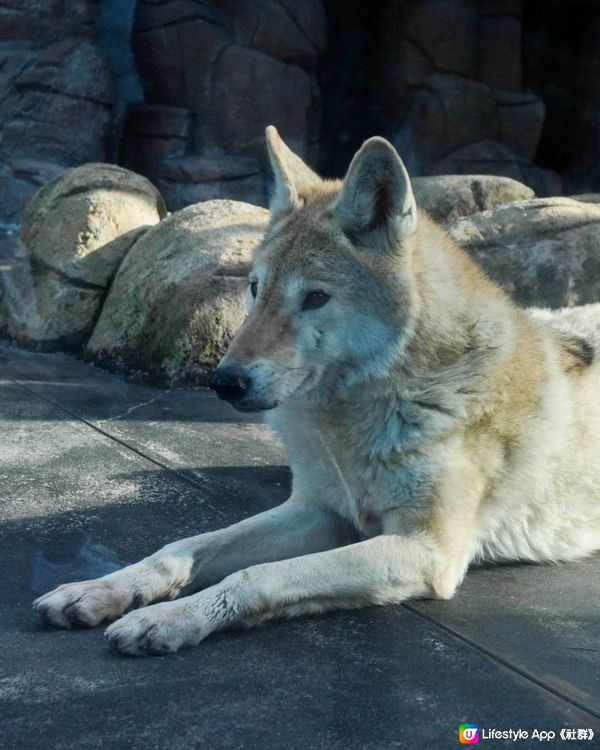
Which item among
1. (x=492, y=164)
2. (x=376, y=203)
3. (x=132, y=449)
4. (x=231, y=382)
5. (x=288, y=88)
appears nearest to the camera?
(x=231, y=382)

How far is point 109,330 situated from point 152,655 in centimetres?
501

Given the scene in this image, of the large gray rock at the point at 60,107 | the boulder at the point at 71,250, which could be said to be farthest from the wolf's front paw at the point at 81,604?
the large gray rock at the point at 60,107

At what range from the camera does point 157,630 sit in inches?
118

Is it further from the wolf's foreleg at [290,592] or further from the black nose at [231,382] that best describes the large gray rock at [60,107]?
the wolf's foreleg at [290,592]

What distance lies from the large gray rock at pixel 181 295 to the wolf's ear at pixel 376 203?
3517mm

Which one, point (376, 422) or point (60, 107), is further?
point (60, 107)

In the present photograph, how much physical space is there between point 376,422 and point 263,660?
100 centimetres

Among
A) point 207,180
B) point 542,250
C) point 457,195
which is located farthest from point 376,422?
point 207,180

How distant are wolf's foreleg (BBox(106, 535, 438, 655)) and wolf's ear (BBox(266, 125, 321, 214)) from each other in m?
1.33

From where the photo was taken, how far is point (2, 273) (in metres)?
9.32

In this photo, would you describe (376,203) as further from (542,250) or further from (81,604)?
(542,250)

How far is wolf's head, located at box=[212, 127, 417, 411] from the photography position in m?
3.52

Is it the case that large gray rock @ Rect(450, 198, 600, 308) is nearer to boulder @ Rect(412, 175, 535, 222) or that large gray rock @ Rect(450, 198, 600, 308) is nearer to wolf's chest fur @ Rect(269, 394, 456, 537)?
boulder @ Rect(412, 175, 535, 222)

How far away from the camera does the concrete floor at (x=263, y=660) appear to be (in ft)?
8.44
